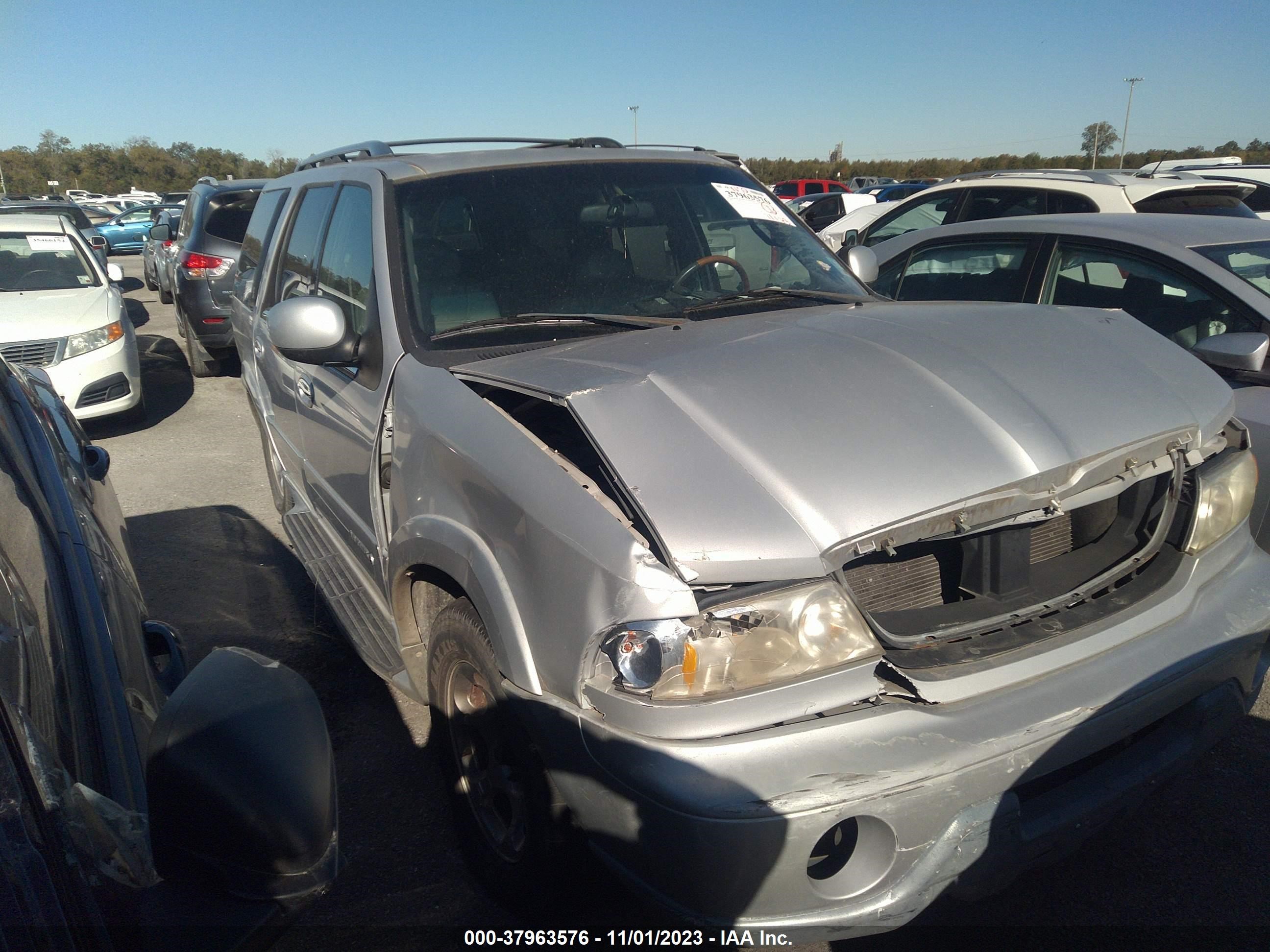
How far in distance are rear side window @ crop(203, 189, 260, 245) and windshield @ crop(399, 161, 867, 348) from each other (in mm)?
7391

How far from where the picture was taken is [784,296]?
3.15m

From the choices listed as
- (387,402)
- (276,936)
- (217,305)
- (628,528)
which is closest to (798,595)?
(628,528)

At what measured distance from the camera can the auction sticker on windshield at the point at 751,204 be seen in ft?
11.4

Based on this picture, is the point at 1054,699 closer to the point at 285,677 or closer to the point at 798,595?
the point at 798,595

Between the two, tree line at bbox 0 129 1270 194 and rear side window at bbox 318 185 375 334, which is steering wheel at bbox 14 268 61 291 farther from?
tree line at bbox 0 129 1270 194

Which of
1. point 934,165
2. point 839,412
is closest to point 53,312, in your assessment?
point 839,412

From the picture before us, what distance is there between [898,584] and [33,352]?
7416mm

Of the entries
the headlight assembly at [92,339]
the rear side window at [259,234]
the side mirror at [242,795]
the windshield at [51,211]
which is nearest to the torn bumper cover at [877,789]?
the side mirror at [242,795]

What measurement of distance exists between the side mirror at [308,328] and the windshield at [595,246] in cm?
26

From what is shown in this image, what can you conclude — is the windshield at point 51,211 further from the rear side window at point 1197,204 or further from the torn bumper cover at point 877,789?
the rear side window at point 1197,204

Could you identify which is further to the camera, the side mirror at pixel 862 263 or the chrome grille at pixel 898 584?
the side mirror at pixel 862 263

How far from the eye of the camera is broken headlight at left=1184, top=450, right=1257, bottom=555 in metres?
2.25

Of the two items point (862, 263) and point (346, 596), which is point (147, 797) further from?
point (862, 263)

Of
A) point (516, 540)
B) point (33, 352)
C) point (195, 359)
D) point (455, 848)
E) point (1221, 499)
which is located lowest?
point (455, 848)
